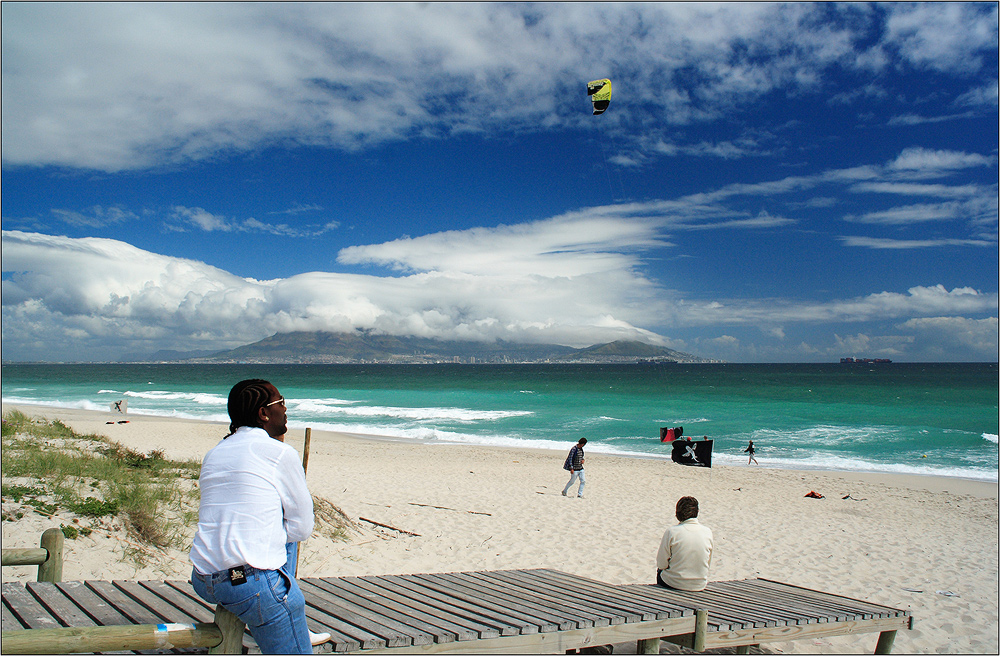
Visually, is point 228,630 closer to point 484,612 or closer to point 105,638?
point 105,638

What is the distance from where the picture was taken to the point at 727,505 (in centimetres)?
1346

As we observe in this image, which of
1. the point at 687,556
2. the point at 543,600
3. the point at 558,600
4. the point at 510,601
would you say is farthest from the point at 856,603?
the point at 510,601

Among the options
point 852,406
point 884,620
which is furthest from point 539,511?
point 852,406

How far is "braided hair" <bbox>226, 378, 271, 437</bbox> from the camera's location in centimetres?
248

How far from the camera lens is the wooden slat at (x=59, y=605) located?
333cm

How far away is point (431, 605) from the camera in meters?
4.18

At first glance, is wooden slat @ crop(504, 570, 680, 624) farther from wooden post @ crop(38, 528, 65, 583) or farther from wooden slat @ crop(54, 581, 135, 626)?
wooden post @ crop(38, 528, 65, 583)

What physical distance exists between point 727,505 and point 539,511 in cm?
485

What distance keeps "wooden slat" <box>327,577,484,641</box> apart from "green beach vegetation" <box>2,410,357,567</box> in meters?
3.25

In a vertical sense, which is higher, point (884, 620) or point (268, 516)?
point (268, 516)

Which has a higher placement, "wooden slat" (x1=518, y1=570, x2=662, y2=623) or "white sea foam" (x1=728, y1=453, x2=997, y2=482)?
"wooden slat" (x1=518, y1=570, x2=662, y2=623)

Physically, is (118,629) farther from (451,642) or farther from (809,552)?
(809,552)

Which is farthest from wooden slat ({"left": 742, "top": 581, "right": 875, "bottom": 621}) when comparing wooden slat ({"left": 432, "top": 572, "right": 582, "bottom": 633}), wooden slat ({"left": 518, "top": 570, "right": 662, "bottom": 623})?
wooden slat ({"left": 432, "top": 572, "right": 582, "bottom": 633})

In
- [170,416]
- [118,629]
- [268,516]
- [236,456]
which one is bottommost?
[170,416]
